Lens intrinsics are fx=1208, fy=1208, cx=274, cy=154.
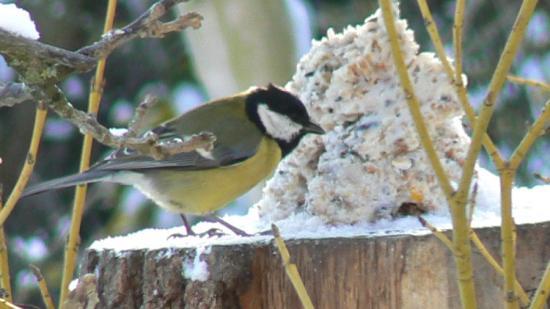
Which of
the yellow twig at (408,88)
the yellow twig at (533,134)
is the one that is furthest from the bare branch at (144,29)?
the yellow twig at (533,134)

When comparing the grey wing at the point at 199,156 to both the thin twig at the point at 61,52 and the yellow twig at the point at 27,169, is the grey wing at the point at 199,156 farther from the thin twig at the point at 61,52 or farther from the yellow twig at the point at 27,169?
the thin twig at the point at 61,52

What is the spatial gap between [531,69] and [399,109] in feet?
15.3

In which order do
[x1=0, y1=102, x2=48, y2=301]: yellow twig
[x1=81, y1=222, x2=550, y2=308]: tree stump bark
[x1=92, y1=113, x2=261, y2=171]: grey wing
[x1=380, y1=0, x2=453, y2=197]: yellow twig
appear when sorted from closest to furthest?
[x1=380, y1=0, x2=453, y2=197]: yellow twig
[x1=0, y1=102, x2=48, y2=301]: yellow twig
[x1=81, y1=222, x2=550, y2=308]: tree stump bark
[x1=92, y1=113, x2=261, y2=171]: grey wing

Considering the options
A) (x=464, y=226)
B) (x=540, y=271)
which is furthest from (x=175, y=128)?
(x=464, y=226)

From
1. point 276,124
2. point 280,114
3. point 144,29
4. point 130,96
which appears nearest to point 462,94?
point 144,29

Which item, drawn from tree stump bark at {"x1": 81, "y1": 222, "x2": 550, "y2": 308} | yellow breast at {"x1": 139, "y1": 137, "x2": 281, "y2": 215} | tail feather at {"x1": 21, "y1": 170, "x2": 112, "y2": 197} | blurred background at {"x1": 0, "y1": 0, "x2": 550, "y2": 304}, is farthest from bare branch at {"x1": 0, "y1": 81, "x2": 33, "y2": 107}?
blurred background at {"x1": 0, "y1": 0, "x2": 550, "y2": 304}

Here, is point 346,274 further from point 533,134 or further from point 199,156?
point 199,156

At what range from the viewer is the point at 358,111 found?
313 cm

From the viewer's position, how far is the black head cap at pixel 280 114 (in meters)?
3.49

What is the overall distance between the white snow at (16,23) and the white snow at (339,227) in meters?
0.95

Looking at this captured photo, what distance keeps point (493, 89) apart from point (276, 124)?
2.06m

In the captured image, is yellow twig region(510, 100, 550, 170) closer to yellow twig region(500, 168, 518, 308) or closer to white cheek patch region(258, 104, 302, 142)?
yellow twig region(500, 168, 518, 308)

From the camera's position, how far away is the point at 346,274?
2623 mm

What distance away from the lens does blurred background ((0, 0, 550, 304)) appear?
23.4 ft
